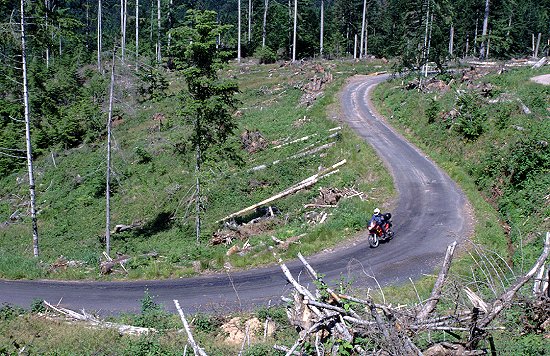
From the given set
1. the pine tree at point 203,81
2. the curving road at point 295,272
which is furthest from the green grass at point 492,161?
the pine tree at point 203,81

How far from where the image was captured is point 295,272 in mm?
16109

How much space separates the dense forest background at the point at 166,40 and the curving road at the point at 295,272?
6839mm

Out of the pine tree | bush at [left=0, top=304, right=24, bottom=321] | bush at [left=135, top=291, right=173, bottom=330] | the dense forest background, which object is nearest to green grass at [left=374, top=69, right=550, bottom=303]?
bush at [left=135, top=291, right=173, bottom=330]

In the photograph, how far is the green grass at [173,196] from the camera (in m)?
18.8

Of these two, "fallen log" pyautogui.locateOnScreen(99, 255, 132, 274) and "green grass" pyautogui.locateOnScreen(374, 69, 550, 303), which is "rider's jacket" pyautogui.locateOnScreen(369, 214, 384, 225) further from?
"fallen log" pyautogui.locateOnScreen(99, 255, 132, 274)

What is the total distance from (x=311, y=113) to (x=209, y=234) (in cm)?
1660

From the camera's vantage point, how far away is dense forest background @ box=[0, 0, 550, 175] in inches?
826

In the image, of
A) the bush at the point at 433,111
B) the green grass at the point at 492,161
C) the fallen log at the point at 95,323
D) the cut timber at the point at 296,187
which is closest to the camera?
the fallen log at the point at 95,323

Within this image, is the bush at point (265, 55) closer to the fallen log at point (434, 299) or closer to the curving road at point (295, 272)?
the curving road at point (295, 272)

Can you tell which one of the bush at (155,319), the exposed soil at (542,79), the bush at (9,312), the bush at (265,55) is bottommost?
the bush at (9,312)

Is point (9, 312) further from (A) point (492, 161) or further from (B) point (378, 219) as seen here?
(A) point (492, 161)

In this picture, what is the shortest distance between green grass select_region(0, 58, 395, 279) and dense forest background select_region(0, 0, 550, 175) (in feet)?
12.4

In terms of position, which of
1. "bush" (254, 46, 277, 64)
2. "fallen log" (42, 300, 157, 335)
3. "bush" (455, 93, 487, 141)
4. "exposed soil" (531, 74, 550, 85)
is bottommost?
"fallen log" (42, 300, 157, 335)

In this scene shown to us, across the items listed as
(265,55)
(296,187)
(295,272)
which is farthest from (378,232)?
(265,55)
